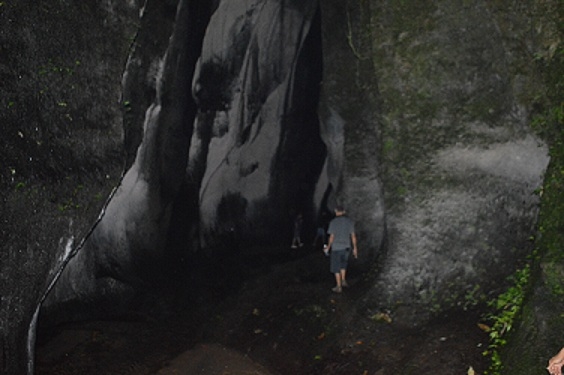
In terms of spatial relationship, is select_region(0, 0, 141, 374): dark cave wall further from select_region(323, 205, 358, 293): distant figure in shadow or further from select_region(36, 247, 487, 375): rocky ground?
select_region(323, 205, 358, 293): distant figure in shadow

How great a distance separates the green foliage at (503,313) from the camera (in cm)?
614

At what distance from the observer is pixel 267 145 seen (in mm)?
15672

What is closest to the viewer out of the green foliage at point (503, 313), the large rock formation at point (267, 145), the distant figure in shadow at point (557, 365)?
the distant figure in shadow at point (557, 365)

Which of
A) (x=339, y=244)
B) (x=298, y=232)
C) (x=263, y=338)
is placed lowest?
(x=298, y=232)

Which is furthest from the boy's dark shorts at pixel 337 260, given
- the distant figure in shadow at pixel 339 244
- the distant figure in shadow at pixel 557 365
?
the distant figure in shadow at pixel 557 365

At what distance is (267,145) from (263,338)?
7.70 meters

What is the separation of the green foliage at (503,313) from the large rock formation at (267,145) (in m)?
0.27

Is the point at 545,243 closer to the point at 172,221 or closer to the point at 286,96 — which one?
the point at 172,221

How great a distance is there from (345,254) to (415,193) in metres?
2.24

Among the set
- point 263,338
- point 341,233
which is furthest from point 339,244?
point 263,338

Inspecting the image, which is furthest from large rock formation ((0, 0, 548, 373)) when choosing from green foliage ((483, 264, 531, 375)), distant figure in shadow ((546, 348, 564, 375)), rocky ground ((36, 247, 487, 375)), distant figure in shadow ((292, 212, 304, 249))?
distant figure in shadow ((546, 348, 564, 375))

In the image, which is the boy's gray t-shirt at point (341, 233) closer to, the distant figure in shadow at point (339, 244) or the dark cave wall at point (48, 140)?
the distant figure in shadow at point (339, 244)

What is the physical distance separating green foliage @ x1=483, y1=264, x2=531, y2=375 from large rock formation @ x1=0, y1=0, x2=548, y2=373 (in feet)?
0.88

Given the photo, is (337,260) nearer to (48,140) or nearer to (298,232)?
(48,140)
